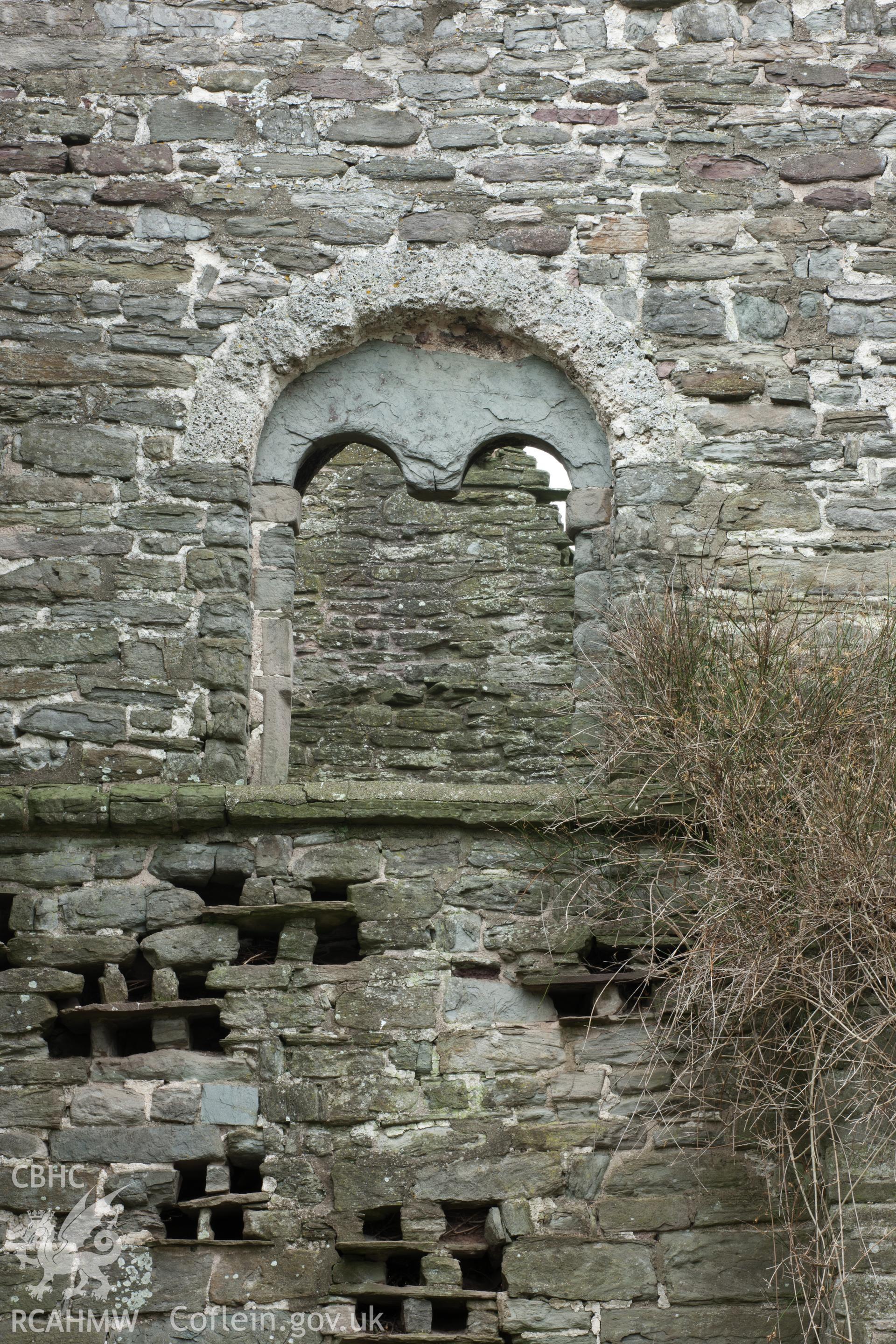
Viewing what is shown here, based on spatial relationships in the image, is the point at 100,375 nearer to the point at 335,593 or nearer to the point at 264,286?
the point at 264,286

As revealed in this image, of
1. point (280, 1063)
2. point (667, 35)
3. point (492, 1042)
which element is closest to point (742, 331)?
point (667, 35)

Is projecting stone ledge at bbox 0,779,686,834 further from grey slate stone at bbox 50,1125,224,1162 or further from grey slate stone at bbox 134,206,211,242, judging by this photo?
grey slate stone at bbox 134,206,211,242

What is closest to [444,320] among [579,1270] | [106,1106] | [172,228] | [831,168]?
[172,228]

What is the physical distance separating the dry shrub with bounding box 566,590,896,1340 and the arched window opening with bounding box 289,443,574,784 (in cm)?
246

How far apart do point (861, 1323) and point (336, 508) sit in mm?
5593

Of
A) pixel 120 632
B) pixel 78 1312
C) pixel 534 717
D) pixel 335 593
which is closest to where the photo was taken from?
pixel 78 1312

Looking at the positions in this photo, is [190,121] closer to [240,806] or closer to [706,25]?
[706,25]

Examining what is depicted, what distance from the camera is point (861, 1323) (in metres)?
3.94

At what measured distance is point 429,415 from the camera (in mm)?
5664

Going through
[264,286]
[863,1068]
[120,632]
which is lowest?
[863,1068]

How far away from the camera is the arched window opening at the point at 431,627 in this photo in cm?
766

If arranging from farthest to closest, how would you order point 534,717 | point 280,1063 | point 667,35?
1. point 534,717
2. point 667,35
3. point 280,1063

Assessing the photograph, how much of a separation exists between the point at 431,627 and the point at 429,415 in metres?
2.54

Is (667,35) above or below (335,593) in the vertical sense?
above
